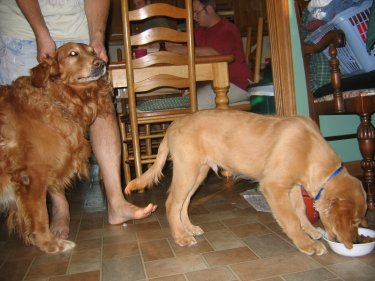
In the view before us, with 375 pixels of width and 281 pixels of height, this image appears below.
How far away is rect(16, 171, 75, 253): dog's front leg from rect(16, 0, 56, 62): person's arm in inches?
32.1

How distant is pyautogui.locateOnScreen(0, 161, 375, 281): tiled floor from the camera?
5.45ft

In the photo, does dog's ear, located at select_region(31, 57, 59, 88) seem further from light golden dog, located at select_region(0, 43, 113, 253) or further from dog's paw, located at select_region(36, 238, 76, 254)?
dog's paw, located at select_region(36, 238, 76, 254)

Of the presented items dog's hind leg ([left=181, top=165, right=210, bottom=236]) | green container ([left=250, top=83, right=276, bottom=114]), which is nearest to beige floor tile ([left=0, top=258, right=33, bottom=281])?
dog's hind leg ([left=181, top=165, right=210, bottom=236])

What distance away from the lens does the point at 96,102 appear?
2400mm

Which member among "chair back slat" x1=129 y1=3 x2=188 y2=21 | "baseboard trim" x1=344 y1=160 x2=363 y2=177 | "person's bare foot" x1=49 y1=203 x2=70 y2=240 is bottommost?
"person's bare foot" x1=49 y1=203 x2=70 y2=240

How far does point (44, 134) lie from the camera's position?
6.82 feet

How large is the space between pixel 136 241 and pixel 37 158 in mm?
811

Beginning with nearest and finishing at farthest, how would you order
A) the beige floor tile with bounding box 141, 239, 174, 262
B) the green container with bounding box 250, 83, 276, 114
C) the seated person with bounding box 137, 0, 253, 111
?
1. the beige floor tile with bounding box 141, 239, 174, 262
2. the green container with bounding box 250, 83, 276, 114
3. the seated person with bounding box 137, 0, 253, 111

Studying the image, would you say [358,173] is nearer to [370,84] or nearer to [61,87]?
[370,84]

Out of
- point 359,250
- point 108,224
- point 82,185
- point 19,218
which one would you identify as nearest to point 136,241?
point 108,224

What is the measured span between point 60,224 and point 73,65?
3.74 ft

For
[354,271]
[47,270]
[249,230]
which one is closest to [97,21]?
[47,270]

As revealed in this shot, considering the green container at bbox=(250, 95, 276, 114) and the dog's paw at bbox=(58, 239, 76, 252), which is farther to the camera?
the green container at bbox=(250, 95, 276, 114)

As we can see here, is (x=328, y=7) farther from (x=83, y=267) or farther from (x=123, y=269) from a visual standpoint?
(x=83, y=267)
